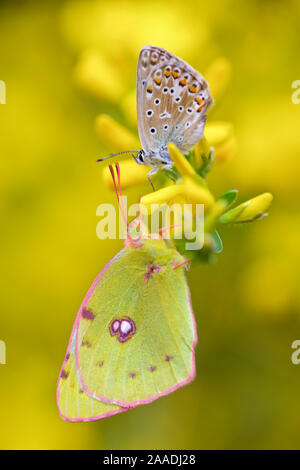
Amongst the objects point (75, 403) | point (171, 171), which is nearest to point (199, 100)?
point (171, 171)

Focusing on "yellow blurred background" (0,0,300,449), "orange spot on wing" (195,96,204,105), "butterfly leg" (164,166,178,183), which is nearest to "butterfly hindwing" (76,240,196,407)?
"butterfly leg" (164,166,178,183)

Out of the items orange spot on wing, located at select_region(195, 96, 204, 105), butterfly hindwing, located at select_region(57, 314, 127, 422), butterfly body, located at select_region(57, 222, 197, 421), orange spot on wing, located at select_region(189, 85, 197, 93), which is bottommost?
butterfly hindwing, located at select_region(57, 314, 127, 422)

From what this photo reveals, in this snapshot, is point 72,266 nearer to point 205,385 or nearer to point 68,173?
point 68,173

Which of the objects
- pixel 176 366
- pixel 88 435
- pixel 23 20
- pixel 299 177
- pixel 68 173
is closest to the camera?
pixel 176 366

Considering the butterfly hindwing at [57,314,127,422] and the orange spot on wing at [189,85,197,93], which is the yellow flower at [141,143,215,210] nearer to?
the orange spot on wing at [189,85,197,93]
